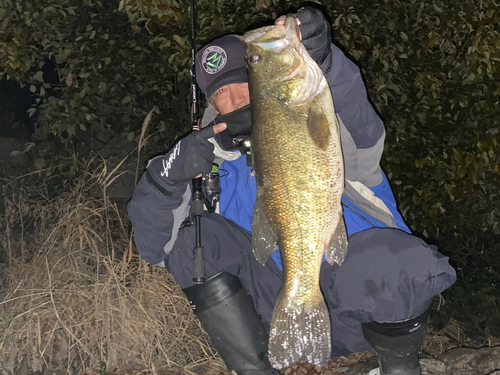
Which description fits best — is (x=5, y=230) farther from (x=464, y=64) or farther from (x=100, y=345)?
(x=464, y=64)

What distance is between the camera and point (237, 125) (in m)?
2.48

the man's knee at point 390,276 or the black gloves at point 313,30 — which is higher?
the black gloves at point 313,30

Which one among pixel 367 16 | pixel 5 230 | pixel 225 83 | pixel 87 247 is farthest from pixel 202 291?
pixel 367 16

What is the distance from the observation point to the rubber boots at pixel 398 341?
92.1 inches

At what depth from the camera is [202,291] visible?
2564 mm

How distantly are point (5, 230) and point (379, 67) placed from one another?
315 cm

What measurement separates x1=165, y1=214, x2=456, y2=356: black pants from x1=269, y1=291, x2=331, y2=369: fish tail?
0.26 m

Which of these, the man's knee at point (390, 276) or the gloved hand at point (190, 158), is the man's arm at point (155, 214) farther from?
the man's knee at point (390, 276)

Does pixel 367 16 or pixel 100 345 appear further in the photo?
pixel 367 16

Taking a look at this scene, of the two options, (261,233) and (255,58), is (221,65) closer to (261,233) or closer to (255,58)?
(255,58)

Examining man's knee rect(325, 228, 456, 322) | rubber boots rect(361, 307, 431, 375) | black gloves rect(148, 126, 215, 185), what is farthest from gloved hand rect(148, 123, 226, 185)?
rubber boots rect(361, 307, 431, 375)

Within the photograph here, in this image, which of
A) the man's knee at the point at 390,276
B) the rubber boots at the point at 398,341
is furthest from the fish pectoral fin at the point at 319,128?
the rubber boots at the point at 398,341

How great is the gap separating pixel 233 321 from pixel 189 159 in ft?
2.61

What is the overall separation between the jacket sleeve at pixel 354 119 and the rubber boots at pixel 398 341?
2.12 ft
